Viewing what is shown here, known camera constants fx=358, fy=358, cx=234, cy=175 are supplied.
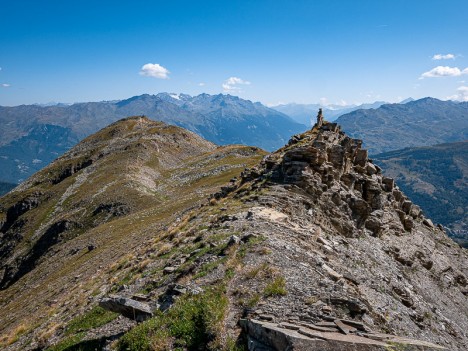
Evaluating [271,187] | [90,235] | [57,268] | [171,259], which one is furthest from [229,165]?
[171,259]

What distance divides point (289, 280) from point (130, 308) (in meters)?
7.88

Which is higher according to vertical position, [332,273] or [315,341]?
[315,341]

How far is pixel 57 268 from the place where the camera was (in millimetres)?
58312

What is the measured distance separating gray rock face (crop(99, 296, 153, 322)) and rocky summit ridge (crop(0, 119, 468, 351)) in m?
0.07

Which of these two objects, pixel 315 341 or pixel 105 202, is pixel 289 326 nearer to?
pixel 315 341

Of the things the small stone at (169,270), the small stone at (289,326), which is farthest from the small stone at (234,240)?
the small stone at (289,326)

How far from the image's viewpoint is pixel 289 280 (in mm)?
17750

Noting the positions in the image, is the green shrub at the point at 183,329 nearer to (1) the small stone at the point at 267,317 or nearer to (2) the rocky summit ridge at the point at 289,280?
(2) the rocky summit ridge at the point at 289,280

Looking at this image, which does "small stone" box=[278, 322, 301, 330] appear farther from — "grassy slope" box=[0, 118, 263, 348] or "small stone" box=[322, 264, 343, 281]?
"grassy slope" box=[0, 118, 263, 348]

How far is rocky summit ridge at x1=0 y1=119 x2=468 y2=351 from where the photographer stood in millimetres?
14297

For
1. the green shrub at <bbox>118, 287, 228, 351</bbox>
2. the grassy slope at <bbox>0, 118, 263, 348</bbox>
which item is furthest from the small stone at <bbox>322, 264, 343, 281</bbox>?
the grassy slope at <bbox>0, 118, 263, 348</bbox>

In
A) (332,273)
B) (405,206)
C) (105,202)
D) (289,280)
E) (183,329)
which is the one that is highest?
(289,280)

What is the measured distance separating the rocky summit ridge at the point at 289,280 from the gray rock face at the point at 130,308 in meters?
0.07

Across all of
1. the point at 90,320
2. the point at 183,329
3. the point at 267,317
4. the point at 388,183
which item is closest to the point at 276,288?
the point at 267,317
